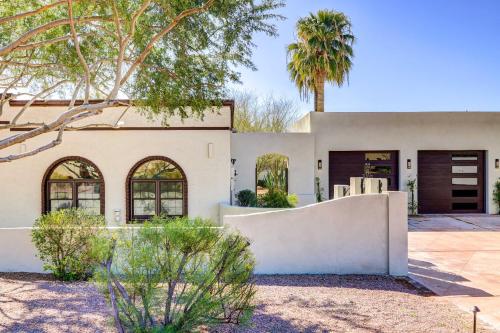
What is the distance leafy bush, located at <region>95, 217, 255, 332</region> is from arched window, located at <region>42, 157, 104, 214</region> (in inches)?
320

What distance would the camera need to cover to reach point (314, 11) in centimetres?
1856

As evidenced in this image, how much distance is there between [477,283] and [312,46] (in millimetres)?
14606

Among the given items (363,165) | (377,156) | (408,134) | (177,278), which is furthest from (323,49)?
(177,278)

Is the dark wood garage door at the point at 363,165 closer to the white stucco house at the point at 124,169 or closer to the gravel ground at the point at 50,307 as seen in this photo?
the white stucco house at the point at 124,169

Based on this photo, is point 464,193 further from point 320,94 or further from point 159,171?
point 159,171

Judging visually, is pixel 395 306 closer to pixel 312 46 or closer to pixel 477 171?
pixel 477 171

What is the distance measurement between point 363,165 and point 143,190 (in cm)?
913

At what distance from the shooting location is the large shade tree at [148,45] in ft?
21.8

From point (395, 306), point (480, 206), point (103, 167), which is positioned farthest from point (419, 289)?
point (480, 206)

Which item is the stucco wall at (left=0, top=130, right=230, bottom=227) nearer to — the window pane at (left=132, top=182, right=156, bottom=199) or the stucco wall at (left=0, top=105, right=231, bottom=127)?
the stucco wall at (left=0, top=105, right=231, bottom=127)

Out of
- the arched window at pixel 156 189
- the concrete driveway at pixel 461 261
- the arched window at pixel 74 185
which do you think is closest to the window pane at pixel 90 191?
the arched window at pixel 74 185

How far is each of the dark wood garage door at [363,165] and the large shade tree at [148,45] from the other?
8.13 meters

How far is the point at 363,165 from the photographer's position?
14.9 meters

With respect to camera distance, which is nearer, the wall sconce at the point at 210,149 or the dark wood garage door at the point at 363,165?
the wall sconce at the point at 210,149
